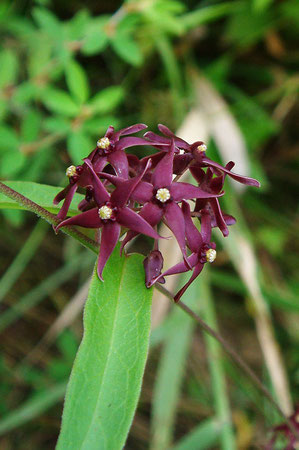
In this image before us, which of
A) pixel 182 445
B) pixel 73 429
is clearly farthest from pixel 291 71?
pixel 73 429

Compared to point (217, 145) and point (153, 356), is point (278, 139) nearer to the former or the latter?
point (217, 145)

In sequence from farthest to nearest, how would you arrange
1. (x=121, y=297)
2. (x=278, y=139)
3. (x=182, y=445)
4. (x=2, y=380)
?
(x=278, y=139) → (x=2, y=380) → (x=182, y=445) → (x=121, y=297)

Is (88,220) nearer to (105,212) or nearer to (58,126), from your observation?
(105,212)

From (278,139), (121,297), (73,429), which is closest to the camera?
(73,429)

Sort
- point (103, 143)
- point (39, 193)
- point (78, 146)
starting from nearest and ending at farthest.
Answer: point (103, 143) < point (39, 193) < point (78, 146)

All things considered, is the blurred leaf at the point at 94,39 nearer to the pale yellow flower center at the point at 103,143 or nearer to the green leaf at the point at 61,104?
the green leaf at the point at 61,104

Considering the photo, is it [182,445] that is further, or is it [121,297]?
[182,445]

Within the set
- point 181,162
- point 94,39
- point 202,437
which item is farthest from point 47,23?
point 202,437
